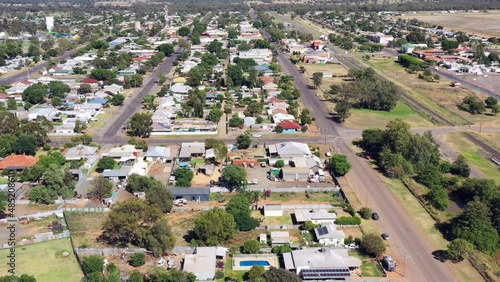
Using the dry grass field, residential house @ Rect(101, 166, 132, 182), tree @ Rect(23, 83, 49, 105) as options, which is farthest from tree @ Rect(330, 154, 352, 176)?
the dry grass field

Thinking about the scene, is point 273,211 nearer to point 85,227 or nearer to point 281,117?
point 85,227

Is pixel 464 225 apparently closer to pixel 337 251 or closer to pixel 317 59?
pixel 337 251

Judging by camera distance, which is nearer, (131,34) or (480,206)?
(480,206)

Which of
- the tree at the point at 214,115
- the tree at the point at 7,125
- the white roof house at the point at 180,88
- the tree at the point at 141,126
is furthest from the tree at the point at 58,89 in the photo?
the tree at the point at 214,115

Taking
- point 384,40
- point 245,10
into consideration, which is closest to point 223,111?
point 384,40

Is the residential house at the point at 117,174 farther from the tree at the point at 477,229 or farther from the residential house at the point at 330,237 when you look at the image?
the tree at the point at 477,229

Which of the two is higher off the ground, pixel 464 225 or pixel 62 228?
pixel 464 225
